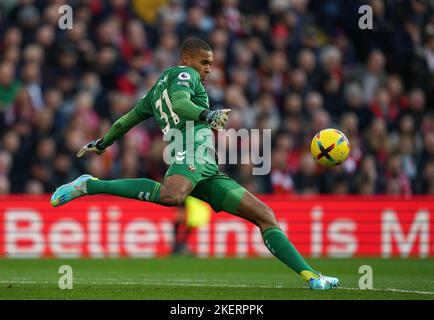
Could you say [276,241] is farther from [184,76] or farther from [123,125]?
[123,125]

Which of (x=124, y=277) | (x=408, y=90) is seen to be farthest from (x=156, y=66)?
(x=124, y=277)

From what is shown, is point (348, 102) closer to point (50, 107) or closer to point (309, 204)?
point (309, 204)

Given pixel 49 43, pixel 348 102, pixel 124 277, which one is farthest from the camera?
pixel 348 102

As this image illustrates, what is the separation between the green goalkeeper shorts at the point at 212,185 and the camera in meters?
9.76

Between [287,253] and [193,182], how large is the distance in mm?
1106

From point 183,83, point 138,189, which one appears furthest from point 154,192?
point 183,83

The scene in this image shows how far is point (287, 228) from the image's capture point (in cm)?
1736

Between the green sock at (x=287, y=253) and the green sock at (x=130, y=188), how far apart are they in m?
1.15

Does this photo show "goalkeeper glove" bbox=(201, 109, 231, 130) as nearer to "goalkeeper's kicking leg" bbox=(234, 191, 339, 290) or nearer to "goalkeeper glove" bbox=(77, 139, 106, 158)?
"goalkeeper's kicking leg" bbox=(234, 191, 339, 290)

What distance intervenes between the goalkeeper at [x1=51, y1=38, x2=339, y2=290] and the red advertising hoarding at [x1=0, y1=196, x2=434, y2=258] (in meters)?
6.82

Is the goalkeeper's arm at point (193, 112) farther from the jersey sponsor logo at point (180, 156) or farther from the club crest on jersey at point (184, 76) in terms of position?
the jersey sponsor logo at point (180, 156)

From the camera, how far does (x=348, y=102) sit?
1917cm

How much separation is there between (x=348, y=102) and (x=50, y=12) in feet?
18.4

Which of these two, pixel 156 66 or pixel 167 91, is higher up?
pixel 156 66
